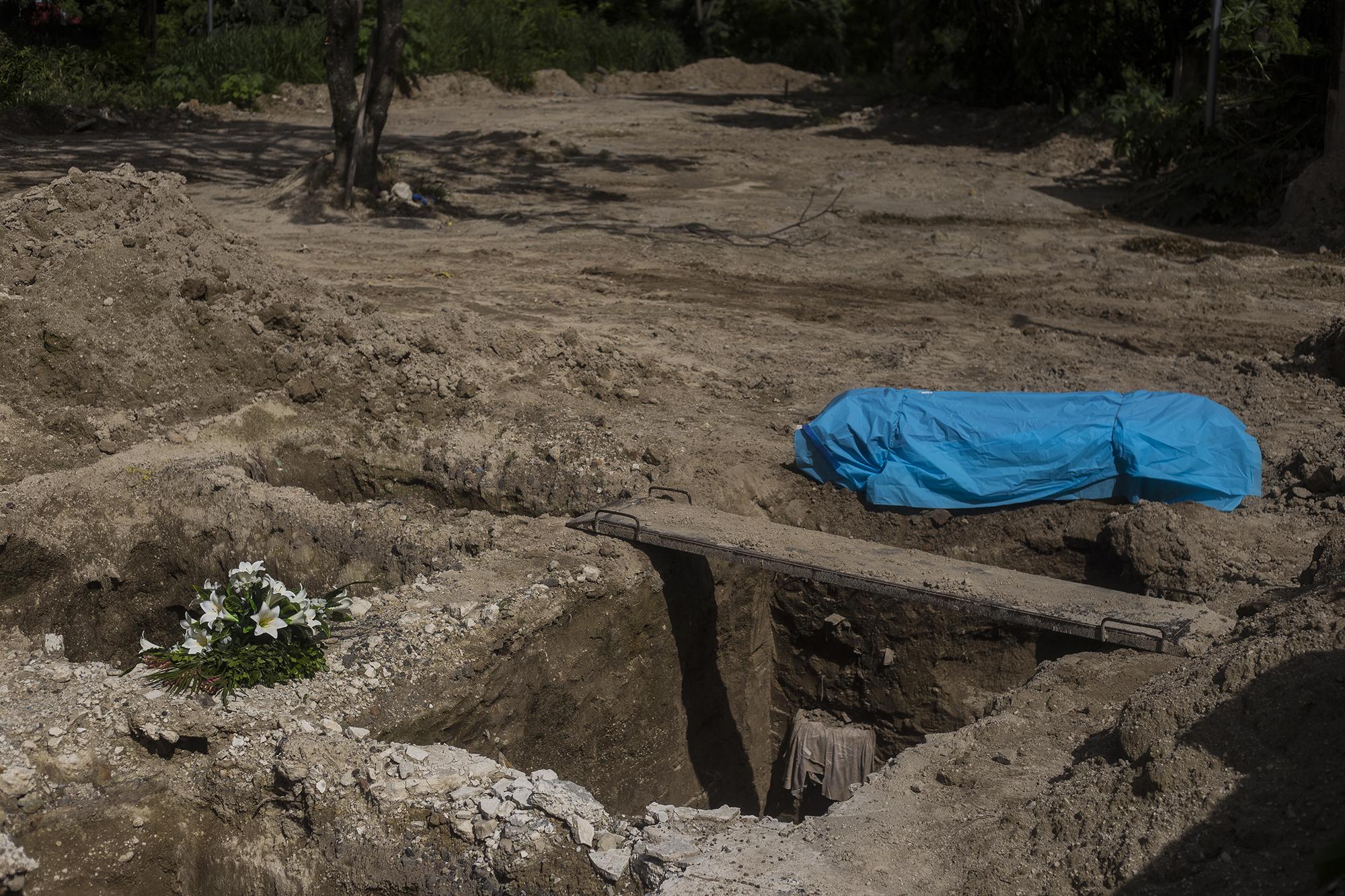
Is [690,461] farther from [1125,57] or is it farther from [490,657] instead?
[1125,57]

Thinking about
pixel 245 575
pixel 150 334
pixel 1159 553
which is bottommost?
pixel 1159 553

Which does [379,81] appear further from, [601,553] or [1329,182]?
[1329,182]

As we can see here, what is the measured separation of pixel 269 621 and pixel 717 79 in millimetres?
22366

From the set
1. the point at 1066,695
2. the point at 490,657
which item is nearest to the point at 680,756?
the point at 490,657

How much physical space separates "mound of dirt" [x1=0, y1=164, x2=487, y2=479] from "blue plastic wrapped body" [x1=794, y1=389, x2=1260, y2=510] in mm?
2390

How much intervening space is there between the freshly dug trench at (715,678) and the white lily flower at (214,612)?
0.92 meters

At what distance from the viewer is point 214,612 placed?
14.5 ft

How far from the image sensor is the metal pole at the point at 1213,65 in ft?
40.7

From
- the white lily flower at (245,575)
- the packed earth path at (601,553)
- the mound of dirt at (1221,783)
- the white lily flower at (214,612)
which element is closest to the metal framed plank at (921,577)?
the packed earth path at (601,553)

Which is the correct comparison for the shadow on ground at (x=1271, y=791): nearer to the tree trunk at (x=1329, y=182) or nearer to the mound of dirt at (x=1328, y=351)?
the mound of dirt at (x=1328, y=351)

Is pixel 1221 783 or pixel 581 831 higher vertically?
pixel 1221 783

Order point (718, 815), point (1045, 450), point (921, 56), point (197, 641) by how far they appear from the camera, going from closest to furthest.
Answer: point (718, 815) → point (197, 641) → point (1045, 450) → point (921, 56)

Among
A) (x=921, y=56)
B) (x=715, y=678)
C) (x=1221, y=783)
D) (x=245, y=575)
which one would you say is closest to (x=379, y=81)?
(x=715, y=678)

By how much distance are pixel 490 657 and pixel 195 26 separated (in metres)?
18.5
